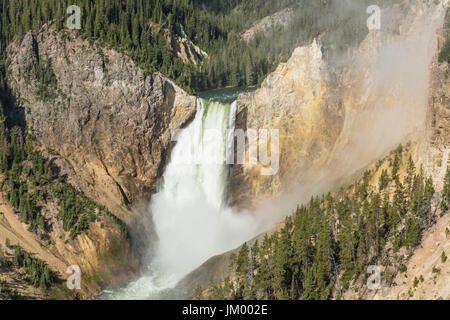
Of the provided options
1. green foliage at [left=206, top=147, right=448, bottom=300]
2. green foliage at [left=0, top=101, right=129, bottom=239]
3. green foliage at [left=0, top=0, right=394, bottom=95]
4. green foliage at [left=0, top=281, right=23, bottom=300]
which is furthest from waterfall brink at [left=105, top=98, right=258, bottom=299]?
green foliage at [left=0, top=281, right=23, bottom=300]

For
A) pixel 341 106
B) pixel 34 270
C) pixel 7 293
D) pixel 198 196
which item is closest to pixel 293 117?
pixel 341 106

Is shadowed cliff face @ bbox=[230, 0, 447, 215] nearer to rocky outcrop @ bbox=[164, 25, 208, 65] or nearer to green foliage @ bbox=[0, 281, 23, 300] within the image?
rocky outcrop @ bbox=[164, 25, 208, 65]

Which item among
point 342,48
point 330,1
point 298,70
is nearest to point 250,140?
point 298,70

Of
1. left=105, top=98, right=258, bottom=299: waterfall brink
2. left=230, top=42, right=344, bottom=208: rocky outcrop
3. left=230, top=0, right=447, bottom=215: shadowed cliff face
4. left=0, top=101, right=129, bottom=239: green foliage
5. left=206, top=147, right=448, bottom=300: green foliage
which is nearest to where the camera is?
left=206, top=147, right=448, bottom=300: green foliage

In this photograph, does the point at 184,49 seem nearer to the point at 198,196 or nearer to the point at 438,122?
the point at 198,196

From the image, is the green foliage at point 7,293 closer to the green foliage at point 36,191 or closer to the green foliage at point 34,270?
the green foliage at point 34,270
